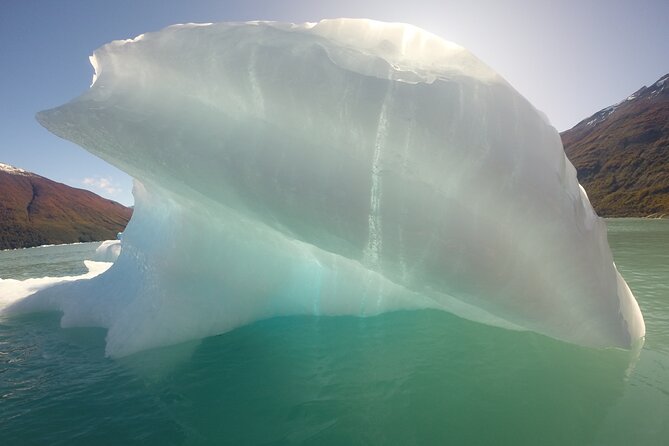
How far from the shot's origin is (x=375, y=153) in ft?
16.0

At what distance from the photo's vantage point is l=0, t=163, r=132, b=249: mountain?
3477 inches

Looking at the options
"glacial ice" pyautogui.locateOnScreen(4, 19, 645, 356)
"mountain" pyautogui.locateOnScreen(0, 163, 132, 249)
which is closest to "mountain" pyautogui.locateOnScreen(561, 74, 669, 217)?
"glacial ice" pyautogui.locateOnScreen(4, 19, 645, 356)

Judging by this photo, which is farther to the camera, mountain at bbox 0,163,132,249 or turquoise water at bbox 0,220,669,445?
mountain at bbox 0,163,132,249

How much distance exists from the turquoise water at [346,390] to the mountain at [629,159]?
78.6 meters

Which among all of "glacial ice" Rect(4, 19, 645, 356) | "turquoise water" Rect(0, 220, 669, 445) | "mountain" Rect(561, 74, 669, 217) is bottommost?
"turquoise water" Rect(0, 220, 669, 445)

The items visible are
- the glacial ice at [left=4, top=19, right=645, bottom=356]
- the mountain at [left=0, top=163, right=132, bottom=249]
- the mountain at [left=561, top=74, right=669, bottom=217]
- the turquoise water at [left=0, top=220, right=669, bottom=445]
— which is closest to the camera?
the turquoise water at [left=0, top=220, right=669, bottom=445]

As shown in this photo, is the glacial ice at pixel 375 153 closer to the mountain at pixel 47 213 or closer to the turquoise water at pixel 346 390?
the turquoise water at pixel 346 390

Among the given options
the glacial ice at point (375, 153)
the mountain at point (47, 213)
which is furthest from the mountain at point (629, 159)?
the mountain at point (47, 213)

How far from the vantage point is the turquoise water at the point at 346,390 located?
3.84 meters

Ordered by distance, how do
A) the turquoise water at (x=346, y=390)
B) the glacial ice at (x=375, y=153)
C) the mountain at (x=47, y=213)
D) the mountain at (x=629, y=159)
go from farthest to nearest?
the mountain at (x=47, y=213)
the mountain at (x=629, y=159)
the glacial ice at (x=375, y=153)
the turquoise water at (x=346, y=390)

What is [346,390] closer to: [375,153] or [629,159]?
[375,153]

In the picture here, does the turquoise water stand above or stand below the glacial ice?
below

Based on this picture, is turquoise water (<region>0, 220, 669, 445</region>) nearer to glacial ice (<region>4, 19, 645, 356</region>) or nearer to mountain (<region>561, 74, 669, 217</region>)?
glacial ice (<region>4, 19, 645, 356</region>)

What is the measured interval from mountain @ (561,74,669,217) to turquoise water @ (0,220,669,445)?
258ft
